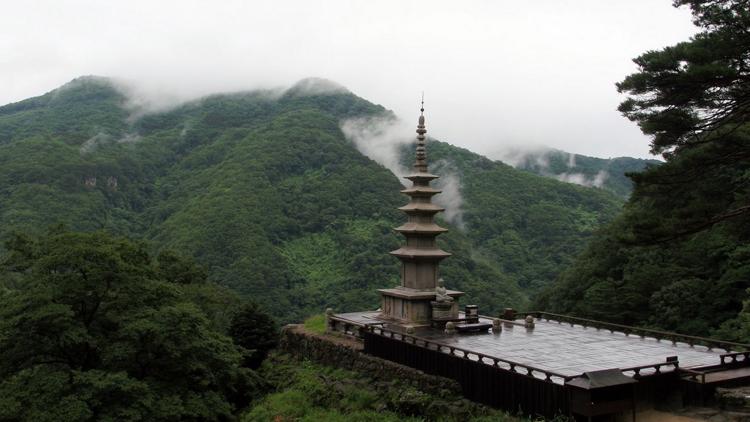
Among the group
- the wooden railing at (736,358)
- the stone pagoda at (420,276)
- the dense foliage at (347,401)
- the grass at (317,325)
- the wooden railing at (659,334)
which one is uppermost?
the stone pagoda at (420,276)

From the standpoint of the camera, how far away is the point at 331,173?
89.7 metres

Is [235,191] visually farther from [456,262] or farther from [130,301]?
[130,301]

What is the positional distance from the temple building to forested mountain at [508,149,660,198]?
3762 inches

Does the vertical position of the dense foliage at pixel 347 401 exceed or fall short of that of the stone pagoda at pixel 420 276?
it falls short

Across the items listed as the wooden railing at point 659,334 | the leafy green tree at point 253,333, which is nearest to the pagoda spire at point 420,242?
the wooden railing at point 659,334

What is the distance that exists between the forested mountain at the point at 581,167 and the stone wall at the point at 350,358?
96747 millimetres

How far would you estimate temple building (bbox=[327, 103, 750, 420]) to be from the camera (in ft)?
54.5

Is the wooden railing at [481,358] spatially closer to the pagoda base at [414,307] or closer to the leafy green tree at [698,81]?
the pagoda base at [414,307]

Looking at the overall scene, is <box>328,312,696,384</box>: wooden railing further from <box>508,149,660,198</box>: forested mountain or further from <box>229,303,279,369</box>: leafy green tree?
<box>508,149,660,198</box>: forested mountain

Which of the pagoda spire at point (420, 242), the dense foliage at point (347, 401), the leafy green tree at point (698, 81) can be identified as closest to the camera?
the leafy green tree at point (698, 81)

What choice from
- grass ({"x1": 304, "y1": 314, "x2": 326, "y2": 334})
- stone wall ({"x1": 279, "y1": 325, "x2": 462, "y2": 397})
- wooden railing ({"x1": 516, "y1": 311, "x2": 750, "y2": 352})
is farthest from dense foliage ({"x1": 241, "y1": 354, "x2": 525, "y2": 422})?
wooden railing ({"x1": 516, "y1": 311, "x2": 750, "y2": 352})

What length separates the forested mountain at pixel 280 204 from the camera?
219ft

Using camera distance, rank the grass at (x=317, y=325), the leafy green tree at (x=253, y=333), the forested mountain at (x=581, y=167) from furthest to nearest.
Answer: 1. the forested mountain at (x=581, y=167)
2. the leafy green tree at (x=253, y=333)
3. the grass at (x=317, y=325)

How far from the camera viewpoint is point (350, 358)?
83.1 ft
